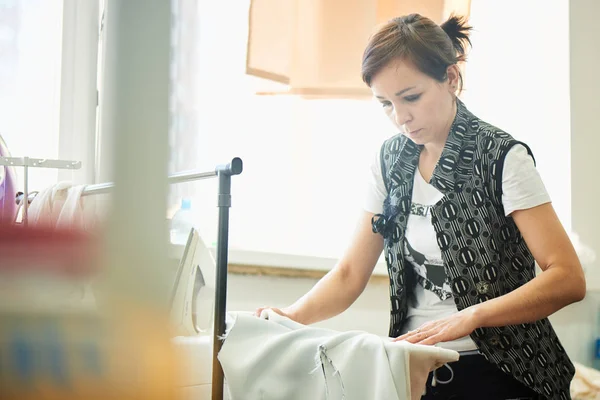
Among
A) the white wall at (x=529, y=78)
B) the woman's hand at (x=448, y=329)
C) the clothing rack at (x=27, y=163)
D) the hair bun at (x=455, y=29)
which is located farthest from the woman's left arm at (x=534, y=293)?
the white wall at (x=529, y=78)

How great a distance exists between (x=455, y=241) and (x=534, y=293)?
16 cm

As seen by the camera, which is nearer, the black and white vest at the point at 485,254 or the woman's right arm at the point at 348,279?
the black and white vest at the point at 485,254

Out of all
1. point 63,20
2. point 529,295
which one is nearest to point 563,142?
point 529,295

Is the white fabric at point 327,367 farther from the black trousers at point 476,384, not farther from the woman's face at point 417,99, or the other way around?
the woman's face at point 417,99

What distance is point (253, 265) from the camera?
1765 mm

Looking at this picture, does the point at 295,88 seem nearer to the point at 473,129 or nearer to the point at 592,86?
the point at 473,129

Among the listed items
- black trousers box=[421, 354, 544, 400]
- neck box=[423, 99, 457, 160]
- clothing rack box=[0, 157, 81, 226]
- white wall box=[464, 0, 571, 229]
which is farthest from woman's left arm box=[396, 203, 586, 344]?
white wall box=[464, 0, 571, 229]

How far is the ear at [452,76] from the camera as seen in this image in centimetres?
125

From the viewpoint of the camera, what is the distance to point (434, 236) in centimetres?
119

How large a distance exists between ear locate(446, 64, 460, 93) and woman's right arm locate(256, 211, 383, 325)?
305 millimetres

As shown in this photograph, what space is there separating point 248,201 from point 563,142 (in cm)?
108

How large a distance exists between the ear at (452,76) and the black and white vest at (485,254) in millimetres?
74

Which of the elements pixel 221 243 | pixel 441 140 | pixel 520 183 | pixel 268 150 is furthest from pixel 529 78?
pixel 221 243

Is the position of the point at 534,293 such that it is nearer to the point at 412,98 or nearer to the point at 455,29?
the point at 412,98
